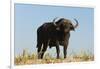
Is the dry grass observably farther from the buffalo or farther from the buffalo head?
the buffalo head

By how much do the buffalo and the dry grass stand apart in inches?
2.4

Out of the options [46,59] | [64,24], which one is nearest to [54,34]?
[64,24]

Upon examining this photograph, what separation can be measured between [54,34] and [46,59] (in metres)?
0.32

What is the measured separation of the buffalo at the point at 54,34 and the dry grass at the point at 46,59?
61 millimetres

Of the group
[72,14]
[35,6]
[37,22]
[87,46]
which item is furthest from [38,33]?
[87,46]

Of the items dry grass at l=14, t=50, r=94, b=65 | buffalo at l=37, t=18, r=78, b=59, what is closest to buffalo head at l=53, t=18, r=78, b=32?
buffalo at l=37, t=18, r=78, b=59

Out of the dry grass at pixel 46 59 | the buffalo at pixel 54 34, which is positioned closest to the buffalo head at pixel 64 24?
the buffalo at pixel 54 34

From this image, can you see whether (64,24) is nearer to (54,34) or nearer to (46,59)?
(54,34)

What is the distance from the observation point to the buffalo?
267cm

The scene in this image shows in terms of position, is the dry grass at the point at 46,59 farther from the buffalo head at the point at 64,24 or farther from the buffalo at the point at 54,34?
the buffalo head at the point at 64,24

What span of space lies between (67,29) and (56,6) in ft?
1.03

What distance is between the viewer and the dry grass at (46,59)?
2572 millimetres

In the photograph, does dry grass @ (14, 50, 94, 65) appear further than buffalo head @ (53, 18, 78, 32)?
No
